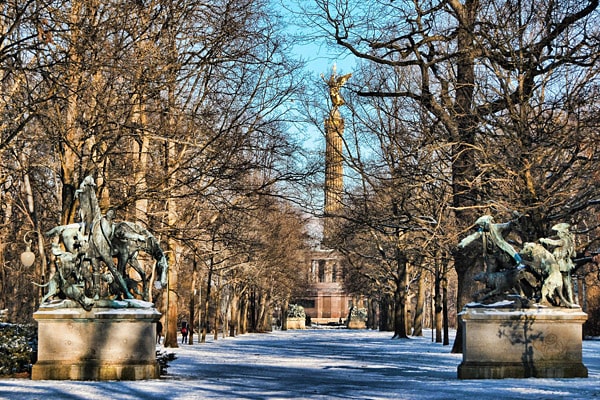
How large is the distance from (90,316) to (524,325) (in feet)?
30.2

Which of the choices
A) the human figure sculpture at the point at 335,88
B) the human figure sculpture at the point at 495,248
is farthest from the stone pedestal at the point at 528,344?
the human figure sculpture at the point at 335,88

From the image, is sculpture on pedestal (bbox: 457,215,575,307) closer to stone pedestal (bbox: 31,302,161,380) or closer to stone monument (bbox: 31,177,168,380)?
stone monument (bbox: 31,177,168,380)

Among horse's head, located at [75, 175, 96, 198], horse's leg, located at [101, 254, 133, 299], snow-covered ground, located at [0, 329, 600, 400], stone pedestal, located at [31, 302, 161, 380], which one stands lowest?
snow-covered ground, located at [0, 329, 600, 400]

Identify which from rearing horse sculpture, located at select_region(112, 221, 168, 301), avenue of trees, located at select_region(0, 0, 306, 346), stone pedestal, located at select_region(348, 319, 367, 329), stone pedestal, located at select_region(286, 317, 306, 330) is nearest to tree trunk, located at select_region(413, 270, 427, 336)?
avenue of trees, located at select_region(0, 0, 306, 346)

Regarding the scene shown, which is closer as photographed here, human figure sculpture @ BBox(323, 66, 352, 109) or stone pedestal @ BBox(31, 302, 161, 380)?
stone pedestal @ BBox(31, 302, 161, 380)

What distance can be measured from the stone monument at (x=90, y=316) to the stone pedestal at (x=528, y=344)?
707cm

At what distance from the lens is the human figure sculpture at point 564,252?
20891mm

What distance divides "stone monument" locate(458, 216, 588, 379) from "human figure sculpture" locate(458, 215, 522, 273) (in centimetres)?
2

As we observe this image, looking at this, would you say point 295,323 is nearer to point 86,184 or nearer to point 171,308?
point 171,308

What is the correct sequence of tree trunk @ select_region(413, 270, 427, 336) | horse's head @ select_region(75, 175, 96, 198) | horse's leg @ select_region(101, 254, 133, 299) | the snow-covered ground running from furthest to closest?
tree trunk @ select_region(413, 270, 427, 336), horse's leg @ select_region(101, 254, 133, 299), horse's head @ select_region(75, 175, 96, 198), the snow-covered ground

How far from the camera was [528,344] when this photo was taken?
2042cm

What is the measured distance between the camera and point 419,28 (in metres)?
25.9

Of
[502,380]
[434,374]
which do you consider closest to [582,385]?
[502,380]

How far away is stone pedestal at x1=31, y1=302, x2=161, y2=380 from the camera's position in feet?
65.5
